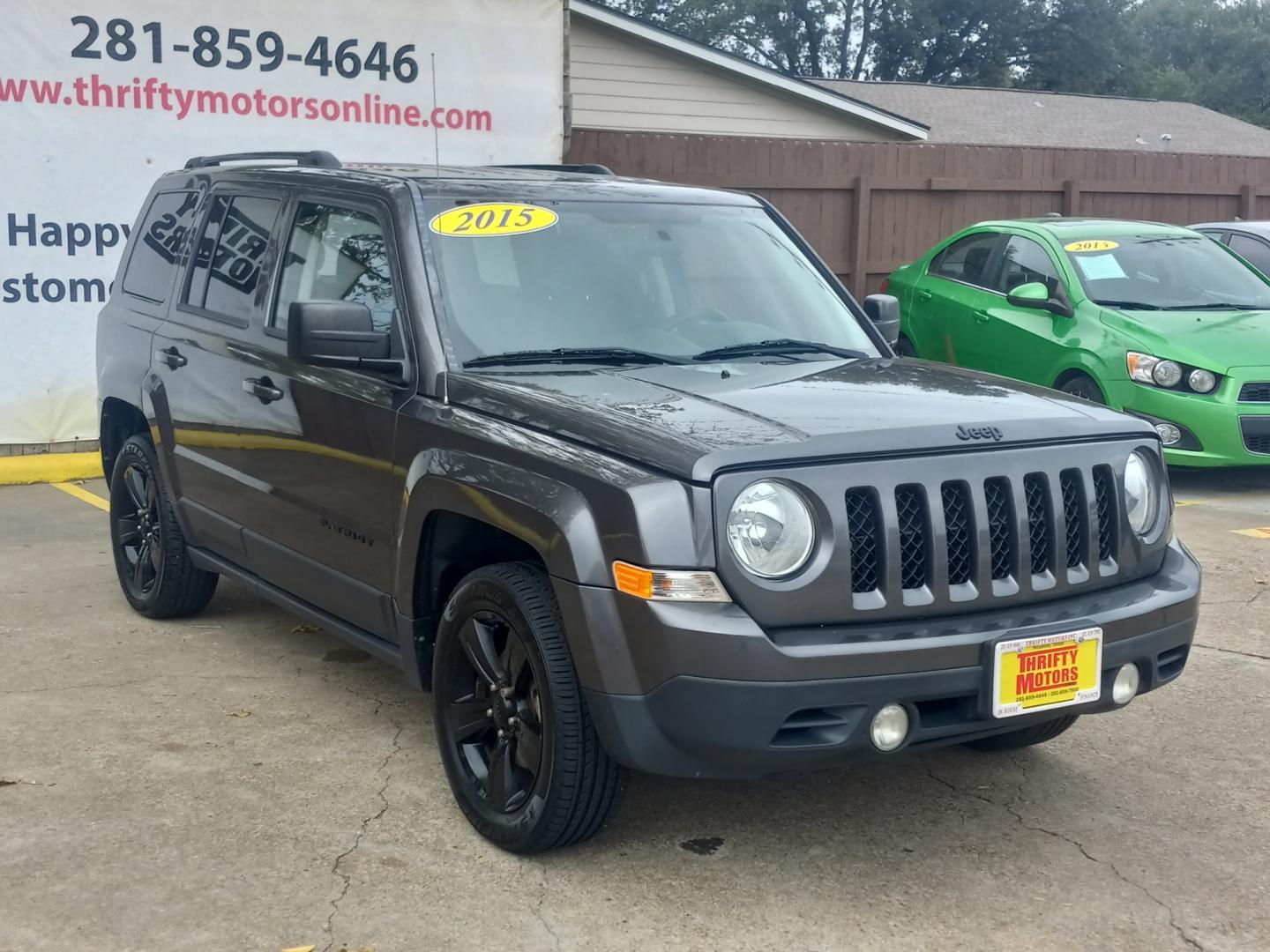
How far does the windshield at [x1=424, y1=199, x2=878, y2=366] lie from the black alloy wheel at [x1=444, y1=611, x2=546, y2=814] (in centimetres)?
86

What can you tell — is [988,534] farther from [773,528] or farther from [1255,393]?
[1255,393]

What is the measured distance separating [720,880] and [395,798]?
3.49 feet

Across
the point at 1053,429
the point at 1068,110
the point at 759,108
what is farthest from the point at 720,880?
the point at 1068,110

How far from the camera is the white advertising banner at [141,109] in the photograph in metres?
9.64

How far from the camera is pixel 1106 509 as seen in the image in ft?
12.9

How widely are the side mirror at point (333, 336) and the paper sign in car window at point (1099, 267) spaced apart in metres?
6.77

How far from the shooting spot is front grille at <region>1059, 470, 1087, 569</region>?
3844mm

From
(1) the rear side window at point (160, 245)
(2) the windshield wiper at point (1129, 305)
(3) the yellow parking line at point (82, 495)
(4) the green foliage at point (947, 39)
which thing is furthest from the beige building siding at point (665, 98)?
(4) the green foliage at point (947, 39)

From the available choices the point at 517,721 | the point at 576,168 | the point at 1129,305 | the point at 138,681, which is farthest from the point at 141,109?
the point at 517,721

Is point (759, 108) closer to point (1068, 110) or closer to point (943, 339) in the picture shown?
point (943, 339)

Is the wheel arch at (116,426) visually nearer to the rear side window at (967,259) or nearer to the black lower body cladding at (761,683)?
the black lower body cladding at (761,683)

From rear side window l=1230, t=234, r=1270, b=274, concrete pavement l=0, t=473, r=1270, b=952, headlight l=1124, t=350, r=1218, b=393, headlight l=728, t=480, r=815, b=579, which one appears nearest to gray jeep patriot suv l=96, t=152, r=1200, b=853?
headlight l=728, t=480, r=815, b=579

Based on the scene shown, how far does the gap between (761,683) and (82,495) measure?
271 inches

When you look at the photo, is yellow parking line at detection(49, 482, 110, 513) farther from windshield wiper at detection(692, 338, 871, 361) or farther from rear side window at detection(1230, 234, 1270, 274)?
rear side window at detection(1230, 234, 1270, 274)
